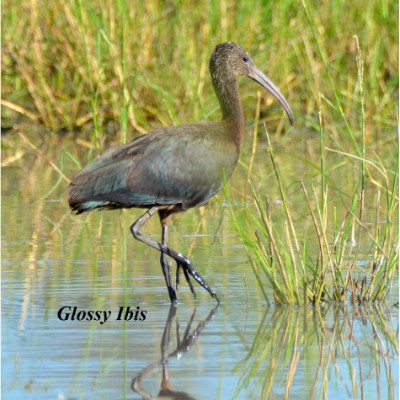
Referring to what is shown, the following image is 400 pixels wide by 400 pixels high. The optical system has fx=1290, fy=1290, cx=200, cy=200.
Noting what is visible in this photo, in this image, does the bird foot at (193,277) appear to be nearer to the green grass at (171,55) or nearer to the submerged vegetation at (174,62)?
the submerged vegetation at (174,62)

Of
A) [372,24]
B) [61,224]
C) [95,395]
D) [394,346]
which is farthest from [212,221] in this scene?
[372,24]

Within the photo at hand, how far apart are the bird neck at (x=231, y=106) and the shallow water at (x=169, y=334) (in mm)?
735

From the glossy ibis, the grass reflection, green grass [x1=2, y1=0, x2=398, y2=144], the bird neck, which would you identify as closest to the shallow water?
the grass reflection

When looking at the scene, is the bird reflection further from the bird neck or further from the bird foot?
the bird neck

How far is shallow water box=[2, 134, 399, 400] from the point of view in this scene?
466 centimetres

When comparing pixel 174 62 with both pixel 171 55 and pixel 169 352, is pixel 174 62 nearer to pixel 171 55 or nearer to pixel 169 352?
pixel 171 55

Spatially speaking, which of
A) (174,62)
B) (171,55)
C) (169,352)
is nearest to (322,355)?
(169,352)

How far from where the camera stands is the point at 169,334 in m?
5.54

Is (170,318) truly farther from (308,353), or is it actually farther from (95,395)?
(95,395)

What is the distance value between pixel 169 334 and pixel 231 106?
2.15 metres

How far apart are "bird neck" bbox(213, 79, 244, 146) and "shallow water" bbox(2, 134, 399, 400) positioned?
2.41 feet

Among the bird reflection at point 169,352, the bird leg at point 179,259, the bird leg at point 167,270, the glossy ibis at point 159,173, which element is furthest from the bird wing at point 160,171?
the bird reflection at point 169,352

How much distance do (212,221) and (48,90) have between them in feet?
18.4

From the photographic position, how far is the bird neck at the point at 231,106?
7.22 meters
